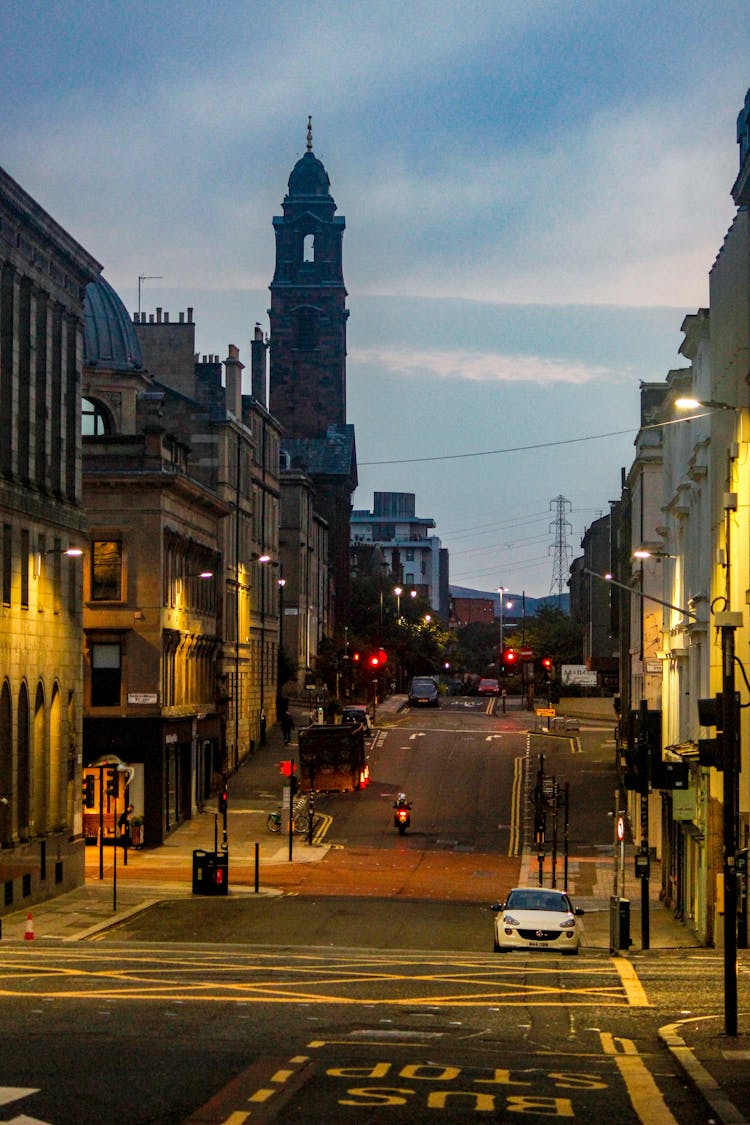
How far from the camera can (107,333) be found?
81.4 m

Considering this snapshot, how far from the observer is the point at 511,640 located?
155m

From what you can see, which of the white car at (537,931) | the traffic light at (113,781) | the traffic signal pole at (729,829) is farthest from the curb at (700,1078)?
the traffic light at (113,781)

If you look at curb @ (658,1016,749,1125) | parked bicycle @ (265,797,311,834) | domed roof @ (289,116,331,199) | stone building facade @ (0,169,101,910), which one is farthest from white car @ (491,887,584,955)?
domed roof @ (289,116,331,199)

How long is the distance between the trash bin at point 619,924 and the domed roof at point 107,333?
49.1 meters

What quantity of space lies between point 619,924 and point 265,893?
17291mm

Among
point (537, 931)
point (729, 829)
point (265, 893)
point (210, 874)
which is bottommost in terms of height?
point (265, 893)

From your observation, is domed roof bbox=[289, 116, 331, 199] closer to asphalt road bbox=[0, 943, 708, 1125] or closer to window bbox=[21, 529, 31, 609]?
window bbox=[21, 529, 31, 609]

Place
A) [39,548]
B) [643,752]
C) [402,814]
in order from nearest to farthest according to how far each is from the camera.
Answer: [643,752] → [39,548] → [402,814]

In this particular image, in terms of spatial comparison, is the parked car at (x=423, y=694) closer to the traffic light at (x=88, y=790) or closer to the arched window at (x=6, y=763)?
the traffic light at (x=88, y=790)

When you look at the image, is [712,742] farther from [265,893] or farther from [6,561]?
[265,893]

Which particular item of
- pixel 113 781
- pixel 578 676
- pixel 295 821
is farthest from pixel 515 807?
pixel 578 676

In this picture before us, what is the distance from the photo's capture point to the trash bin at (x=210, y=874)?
163 feet

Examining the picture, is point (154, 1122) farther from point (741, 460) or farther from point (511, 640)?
point (511, 640)

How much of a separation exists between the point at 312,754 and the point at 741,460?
1751 inches
